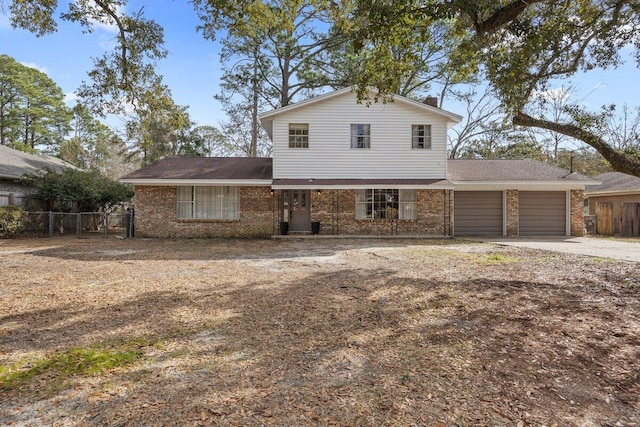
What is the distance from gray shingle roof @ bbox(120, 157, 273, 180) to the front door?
1438 mm

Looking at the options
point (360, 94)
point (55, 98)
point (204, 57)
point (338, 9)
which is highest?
point (55, 98)

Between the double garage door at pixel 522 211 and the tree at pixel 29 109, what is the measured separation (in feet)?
117

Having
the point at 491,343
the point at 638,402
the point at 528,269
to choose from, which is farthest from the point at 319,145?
the point at 638,402

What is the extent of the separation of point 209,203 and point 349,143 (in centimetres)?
644

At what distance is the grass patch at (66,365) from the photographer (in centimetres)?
291

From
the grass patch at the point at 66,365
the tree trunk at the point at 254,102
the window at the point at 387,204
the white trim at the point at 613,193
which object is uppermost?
the tree trunk at the point at 254,102

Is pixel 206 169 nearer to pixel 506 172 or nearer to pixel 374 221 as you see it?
pixel 374 221

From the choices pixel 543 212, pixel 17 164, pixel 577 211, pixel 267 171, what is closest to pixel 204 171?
pixel 267 171

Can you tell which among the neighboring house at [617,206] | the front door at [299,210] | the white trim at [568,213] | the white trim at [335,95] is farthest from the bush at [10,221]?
the neighboring house at [617,206]

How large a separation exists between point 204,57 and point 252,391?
15596mm

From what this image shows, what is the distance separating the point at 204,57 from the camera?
15367 millimetres

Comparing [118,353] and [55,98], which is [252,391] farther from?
[55,98]

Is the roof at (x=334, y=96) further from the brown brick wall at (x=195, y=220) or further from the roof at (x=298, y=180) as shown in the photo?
the brown brick wall at (x=195, y=220)

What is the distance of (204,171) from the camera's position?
51.0 ft
